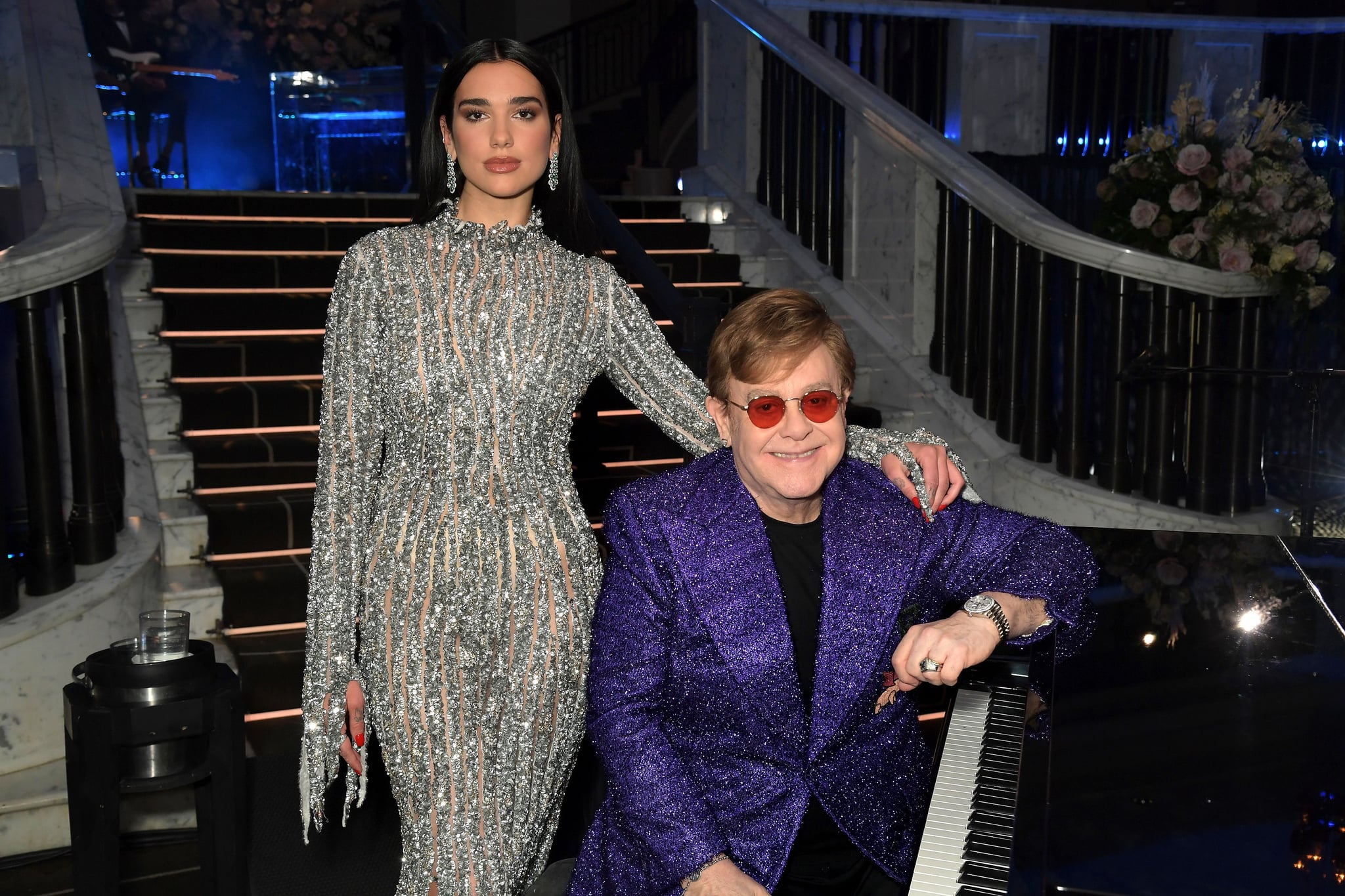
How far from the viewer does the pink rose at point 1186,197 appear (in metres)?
4.73

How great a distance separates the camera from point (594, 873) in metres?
1.88

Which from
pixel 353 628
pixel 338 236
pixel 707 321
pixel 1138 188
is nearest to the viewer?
pixel 353 628

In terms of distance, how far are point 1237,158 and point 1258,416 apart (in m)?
0.95

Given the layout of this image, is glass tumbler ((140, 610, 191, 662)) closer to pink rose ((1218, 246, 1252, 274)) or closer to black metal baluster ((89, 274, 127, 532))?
black metal baluster ((89, 274, 127, 532))

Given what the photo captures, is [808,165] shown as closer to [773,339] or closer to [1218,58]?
[1218,58]

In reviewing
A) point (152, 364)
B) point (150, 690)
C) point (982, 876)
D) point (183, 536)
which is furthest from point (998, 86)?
point (982, 876)

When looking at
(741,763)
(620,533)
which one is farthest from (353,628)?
(741,763)

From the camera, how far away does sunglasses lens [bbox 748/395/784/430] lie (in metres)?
1.82

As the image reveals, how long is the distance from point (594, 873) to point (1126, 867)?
0.88 meters

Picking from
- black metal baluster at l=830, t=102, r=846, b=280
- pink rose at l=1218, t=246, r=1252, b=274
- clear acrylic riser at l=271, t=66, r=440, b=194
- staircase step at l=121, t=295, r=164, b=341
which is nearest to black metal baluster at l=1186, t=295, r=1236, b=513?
pink rose at l=1218, t=246, r=1252, b=274

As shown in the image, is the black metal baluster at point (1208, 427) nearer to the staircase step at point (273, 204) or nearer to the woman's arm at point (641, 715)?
the woman's arm at point (641, 715)

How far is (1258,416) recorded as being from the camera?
465 centimetres

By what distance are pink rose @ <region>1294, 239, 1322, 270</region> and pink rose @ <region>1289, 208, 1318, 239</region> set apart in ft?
0.14

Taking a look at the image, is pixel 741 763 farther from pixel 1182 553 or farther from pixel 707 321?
pixel 707 321
